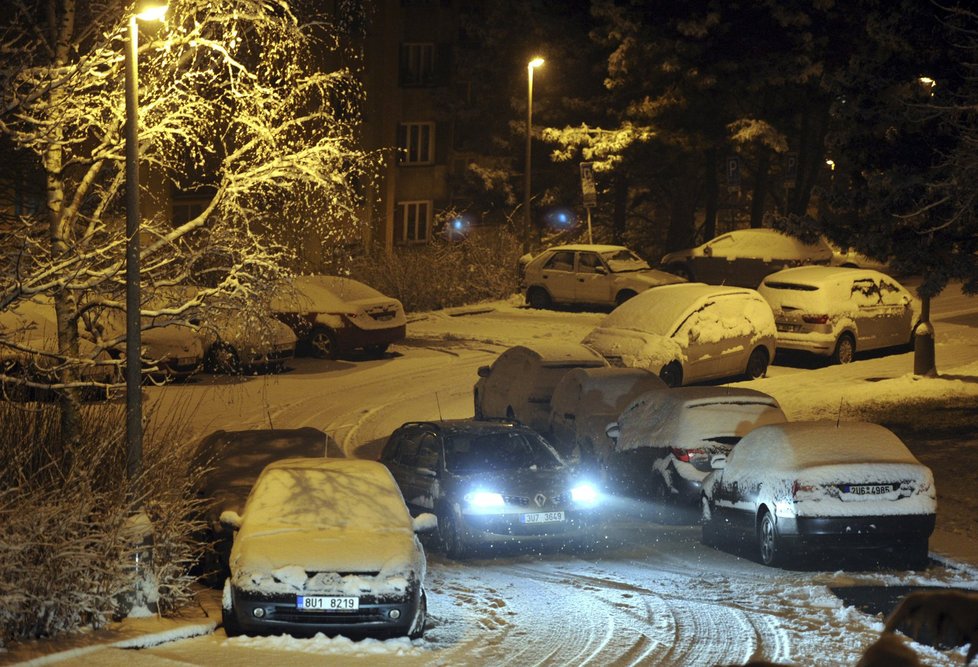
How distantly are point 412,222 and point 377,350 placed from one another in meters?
20.3

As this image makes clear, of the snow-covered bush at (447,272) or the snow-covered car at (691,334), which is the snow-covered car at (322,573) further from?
the snow-covered bush at (447,272)

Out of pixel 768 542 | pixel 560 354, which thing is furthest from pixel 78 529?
pixel 560 354

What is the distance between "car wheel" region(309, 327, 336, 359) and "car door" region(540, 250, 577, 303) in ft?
29.9

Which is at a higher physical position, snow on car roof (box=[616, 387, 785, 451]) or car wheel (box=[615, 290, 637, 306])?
car wheel (box=[615, 290, 637, 306])

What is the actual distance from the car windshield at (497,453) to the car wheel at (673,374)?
27.0 feet

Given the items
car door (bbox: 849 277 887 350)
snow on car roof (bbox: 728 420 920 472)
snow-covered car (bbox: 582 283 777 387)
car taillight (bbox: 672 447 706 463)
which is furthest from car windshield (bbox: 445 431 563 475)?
car door (bbox: 849 277 887 350)

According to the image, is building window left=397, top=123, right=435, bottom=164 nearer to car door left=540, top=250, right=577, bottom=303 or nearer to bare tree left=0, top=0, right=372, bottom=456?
car door left=540, top=250, right=577, bottom=303

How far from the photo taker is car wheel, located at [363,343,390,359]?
28.7 m

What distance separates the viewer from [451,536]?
48.8 ft

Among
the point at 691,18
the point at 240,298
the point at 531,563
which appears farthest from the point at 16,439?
the point at 691,18

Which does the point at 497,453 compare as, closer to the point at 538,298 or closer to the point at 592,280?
the point at 592,280

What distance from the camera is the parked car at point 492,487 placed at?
48.1 feet

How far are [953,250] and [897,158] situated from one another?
1.55 m

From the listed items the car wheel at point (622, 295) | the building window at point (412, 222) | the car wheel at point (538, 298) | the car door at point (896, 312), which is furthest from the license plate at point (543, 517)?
the building window at point (412, 222)
